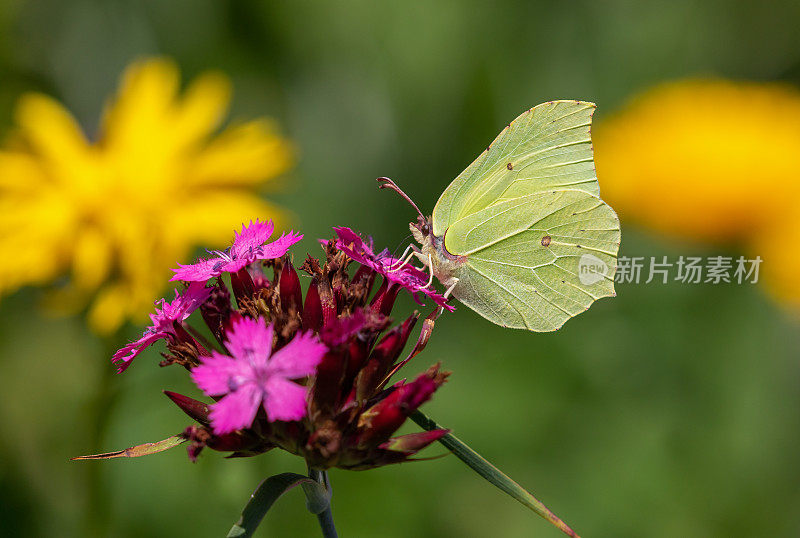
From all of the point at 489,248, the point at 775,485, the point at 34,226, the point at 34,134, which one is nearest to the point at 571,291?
the point at 489,248

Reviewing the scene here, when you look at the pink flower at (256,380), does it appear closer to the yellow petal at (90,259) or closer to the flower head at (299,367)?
the flower head at (299,367)

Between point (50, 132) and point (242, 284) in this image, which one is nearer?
point (242, 284)

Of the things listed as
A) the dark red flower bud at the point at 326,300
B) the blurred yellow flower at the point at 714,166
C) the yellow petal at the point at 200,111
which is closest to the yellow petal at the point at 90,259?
the yellow petal at the point at 200,111

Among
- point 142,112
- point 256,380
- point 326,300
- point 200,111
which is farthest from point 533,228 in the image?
point 142,112

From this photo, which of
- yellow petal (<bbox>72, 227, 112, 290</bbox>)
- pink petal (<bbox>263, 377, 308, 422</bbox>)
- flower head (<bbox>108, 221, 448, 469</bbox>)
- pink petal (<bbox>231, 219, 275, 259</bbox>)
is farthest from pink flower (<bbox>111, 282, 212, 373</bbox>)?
yellow petal (<bbox>72, 227, 112, 290</bbox>)

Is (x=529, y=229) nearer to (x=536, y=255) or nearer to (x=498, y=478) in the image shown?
(x=536, y=255)

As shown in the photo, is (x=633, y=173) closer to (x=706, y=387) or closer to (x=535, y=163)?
(x=706, y=387)
